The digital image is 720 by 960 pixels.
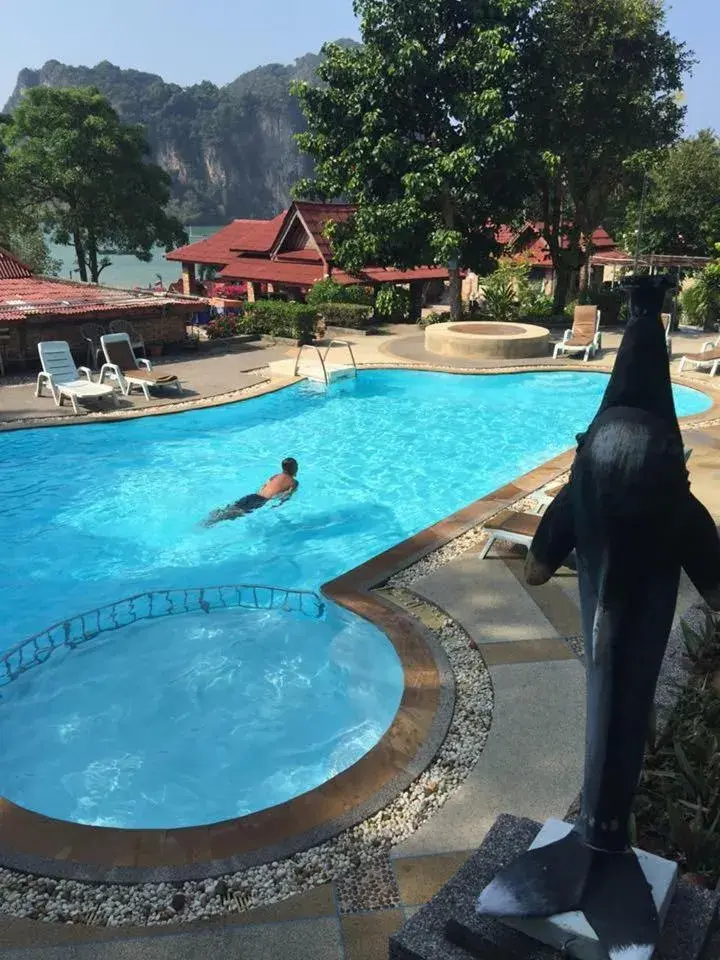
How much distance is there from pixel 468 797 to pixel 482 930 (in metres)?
1.90

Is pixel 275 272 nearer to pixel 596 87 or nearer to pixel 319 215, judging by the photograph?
→ pixel 319 215

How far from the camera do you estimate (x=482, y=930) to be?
3012 mm

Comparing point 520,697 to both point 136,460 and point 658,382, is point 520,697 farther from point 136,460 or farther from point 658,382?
point 136,460

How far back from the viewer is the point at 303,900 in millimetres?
4070

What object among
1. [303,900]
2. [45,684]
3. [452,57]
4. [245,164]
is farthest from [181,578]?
[245,164]

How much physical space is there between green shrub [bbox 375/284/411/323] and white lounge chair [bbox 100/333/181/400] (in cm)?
1058

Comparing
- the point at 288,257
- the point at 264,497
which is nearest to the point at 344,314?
the point at 288,257

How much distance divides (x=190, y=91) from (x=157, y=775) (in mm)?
187250

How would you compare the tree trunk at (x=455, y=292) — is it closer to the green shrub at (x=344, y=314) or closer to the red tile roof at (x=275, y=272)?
the green shrub at (x=344, y=314)

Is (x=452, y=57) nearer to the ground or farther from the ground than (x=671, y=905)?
farther from the ground

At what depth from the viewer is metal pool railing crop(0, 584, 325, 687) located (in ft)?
27.1

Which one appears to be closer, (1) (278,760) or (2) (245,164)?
(1) (278,760)

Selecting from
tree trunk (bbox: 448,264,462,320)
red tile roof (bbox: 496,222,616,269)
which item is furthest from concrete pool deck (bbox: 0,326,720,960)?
red tile roof (bbox: 496,222,616,269)

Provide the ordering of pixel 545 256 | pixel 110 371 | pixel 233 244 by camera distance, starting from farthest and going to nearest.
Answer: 1. pixel 233 244
2. pixel 545 256
3. pixel 110 371
